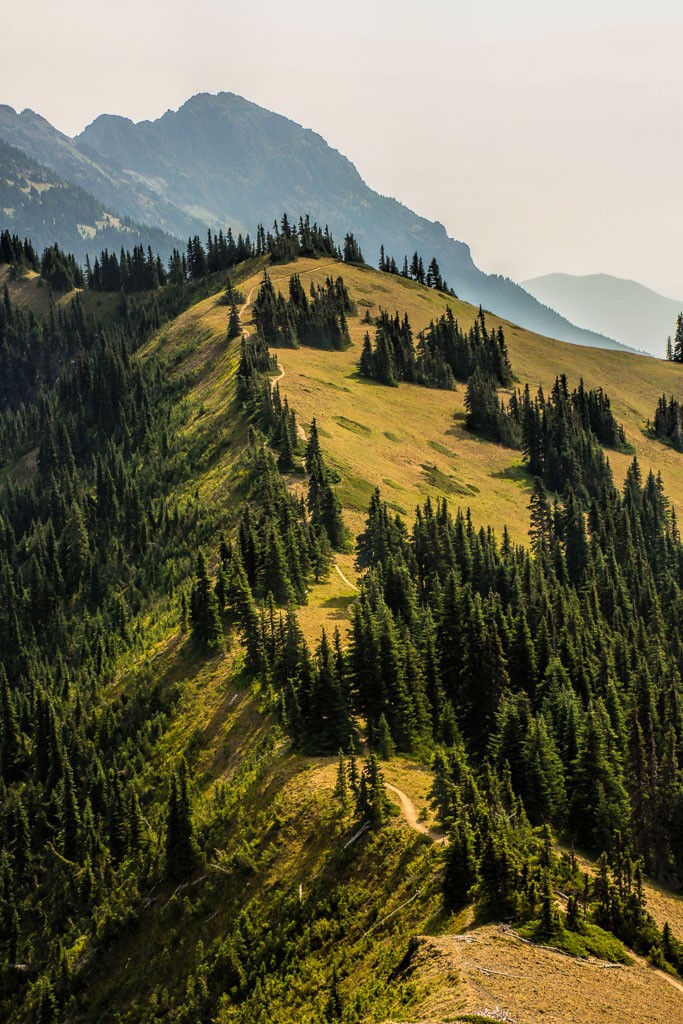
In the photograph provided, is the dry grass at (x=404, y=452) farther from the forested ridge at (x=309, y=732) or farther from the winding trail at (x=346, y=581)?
the winding trail at (x=346, y=581)

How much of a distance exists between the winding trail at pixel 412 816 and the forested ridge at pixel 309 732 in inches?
51.9

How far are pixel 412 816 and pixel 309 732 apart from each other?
42.4 ft

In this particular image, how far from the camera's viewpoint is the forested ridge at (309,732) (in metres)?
47.0

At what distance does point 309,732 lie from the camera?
205 feet

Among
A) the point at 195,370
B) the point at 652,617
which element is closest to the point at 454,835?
the point at 652,617

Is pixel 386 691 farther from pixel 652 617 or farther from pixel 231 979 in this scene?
pixel 652 617

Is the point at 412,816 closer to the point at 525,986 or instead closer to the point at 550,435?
the point at 525,986

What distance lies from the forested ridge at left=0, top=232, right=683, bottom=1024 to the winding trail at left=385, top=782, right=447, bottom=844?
4.32 feet

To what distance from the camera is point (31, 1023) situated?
5962 centimetres

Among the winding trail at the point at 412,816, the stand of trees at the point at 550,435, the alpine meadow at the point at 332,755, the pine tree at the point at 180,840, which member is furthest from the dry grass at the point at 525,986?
the stand of trees at the point at 550,435

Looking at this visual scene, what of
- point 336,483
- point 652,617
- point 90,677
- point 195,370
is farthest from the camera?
point 195,370

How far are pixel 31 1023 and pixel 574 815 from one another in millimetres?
37865

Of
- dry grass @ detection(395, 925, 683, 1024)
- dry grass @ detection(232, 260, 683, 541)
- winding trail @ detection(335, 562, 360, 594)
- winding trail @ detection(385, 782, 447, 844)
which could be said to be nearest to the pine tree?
winding trail @ detection(385, 782, 447, 844)

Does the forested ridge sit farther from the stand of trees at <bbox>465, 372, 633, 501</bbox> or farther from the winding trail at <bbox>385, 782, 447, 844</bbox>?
the stand of trees at <bbox>465, 372, 633, 501</bbox>
